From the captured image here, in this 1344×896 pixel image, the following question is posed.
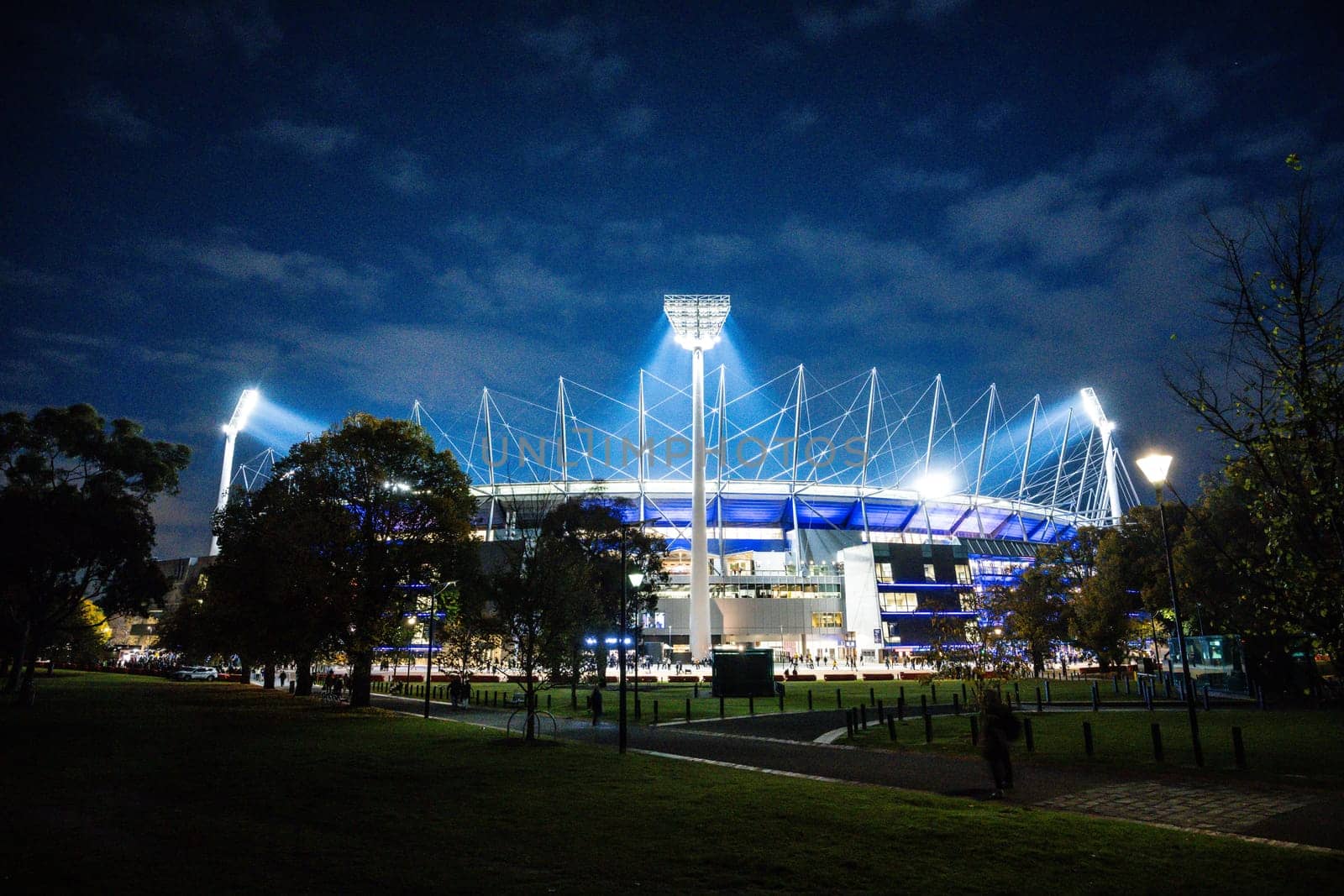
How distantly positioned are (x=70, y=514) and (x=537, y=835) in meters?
32.3

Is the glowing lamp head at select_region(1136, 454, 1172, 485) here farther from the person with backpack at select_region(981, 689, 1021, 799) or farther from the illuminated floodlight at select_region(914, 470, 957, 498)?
the illuminated floodlight at select_region(914, 470, 957, 498)

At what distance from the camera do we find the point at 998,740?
1138cm

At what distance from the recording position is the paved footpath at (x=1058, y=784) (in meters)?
9.48

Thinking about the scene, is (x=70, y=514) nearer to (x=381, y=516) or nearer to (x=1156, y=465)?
(x=381, y=516)

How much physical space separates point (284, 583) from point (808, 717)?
59.1 ft

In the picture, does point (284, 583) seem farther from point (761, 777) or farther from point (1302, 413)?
point (1302, 413)

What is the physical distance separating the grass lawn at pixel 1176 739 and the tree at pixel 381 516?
16739 millimetres

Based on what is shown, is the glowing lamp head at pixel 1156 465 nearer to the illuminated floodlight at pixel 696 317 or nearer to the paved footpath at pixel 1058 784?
the paved footpath at pixel 1058 784

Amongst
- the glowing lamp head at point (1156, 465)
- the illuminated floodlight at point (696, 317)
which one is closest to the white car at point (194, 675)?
the illuminated floodlight at point (696, 317)

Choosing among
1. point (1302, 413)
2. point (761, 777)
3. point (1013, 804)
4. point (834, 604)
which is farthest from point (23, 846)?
point (834, 604)

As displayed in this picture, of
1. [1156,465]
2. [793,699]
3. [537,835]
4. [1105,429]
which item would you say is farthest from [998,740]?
[1105,429]

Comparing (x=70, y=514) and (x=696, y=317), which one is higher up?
(x=696, y=317)

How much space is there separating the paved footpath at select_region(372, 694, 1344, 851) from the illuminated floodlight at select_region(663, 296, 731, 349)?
5998cm

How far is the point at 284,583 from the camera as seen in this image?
80.2ft
